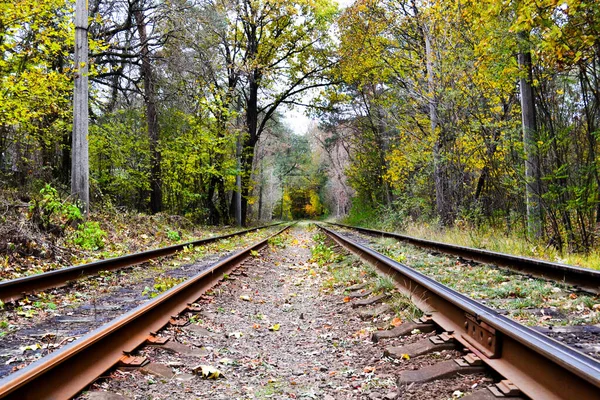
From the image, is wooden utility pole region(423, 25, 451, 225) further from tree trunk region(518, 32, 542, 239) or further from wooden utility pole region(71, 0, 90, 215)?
wooden utility pole region(71, 0, 90, 215)

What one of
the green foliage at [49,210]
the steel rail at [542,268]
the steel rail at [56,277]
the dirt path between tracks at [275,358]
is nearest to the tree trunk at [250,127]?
the green foliage at [49,210]

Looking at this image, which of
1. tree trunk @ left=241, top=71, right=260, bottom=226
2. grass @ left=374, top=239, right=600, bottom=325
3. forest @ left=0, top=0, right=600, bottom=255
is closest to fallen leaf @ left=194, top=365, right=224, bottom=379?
grass @ left=374, top=239, right=600, bottom=325

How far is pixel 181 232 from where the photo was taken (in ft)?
51.4

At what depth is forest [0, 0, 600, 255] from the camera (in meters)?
7.93

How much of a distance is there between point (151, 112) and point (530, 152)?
15571 mm

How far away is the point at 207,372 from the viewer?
124 inches

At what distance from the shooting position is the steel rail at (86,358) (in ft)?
6.97

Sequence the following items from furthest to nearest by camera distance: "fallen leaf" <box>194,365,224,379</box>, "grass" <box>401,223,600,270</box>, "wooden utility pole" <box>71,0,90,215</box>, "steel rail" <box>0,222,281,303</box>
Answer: "wooden utility pole" <box>71,0,90,215</box>
"grass" <box>401,223,600,270</box>
"steel rail" <box>0,222,281,303</box>
"fallen leaf" <box>194,365,224,379</box>

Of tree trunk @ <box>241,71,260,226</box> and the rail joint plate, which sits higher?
tree trunk @ <box>241,71,260,226</box>

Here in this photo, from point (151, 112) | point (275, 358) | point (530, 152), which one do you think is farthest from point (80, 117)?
point (530, 152)

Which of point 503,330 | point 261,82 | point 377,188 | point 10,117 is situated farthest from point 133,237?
point 377,188

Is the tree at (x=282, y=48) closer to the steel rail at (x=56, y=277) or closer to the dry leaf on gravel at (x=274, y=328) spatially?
the steel rail at (x=56, y=277)

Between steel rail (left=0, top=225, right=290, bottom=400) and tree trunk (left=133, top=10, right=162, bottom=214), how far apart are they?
15.5m

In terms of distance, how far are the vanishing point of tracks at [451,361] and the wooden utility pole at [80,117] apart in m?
7.91
